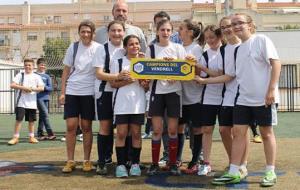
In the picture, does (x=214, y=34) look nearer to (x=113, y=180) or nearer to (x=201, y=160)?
(x=201, y=160)

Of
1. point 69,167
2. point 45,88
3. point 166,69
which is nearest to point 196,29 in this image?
point 166,69

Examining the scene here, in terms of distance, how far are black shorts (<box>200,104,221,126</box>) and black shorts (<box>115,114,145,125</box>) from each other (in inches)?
31.6


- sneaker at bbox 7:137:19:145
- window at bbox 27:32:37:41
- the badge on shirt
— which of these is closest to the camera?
the badge on shirt

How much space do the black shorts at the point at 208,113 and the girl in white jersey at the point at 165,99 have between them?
319mm

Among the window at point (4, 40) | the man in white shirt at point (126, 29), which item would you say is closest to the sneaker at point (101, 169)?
the man in white shirt at point (126, 29)

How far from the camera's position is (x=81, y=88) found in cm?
629

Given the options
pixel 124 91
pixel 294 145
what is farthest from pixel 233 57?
pixel 294 145

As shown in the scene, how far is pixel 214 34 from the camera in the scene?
620 cm

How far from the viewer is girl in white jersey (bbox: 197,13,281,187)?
17.6 ft

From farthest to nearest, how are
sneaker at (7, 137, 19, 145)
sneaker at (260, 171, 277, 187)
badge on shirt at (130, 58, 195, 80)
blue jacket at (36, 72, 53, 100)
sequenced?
blue jacket at (36, 72, 53, 100) < sneaker at (7, 137, 19, 145) < badge on shirt at (130, 58, 195, 80) < sneaker at (260, 171, 277, 187)

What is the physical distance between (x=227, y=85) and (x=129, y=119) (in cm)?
135

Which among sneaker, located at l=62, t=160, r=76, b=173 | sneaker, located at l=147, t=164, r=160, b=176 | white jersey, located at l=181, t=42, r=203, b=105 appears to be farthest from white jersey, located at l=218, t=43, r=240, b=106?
sneaker, located at l=62, t=160, r=76, b=173

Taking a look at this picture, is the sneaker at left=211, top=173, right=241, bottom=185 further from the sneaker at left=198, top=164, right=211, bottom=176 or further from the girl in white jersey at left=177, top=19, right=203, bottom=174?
the girl in white jersey at left=177, top=19, right=203, bottom=174

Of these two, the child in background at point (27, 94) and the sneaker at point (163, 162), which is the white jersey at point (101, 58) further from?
the child in background at point (27, 94)
